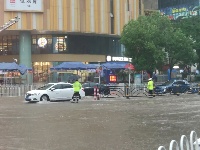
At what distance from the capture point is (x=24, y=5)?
203 ft

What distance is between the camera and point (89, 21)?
67.3 meters

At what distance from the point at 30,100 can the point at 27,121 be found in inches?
512

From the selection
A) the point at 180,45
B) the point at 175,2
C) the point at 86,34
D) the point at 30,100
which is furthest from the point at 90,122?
the point at 175,2

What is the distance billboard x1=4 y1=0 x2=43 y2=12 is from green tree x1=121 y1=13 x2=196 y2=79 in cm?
1875

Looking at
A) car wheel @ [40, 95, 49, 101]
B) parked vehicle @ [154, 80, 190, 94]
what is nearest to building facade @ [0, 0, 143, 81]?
parked vehicle @ [154, 80, 190, 94]

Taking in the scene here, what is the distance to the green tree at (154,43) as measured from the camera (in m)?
46.8

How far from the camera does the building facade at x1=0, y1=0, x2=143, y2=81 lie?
63.1m

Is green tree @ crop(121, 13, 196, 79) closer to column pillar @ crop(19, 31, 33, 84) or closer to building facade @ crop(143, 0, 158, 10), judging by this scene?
column pillar @ crop(19, 31, 33, 84)

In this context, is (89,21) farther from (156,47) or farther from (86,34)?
(156,47)

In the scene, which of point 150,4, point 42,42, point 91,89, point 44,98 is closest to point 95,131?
point 44,98

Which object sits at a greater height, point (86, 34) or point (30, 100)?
point (86, 34)

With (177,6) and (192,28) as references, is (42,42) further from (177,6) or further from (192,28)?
(177,6)

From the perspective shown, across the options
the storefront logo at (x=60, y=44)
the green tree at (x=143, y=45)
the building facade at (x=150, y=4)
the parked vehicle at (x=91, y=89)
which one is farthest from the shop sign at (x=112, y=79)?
the building facade at (x=150, y=4)

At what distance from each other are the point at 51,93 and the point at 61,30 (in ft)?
116
